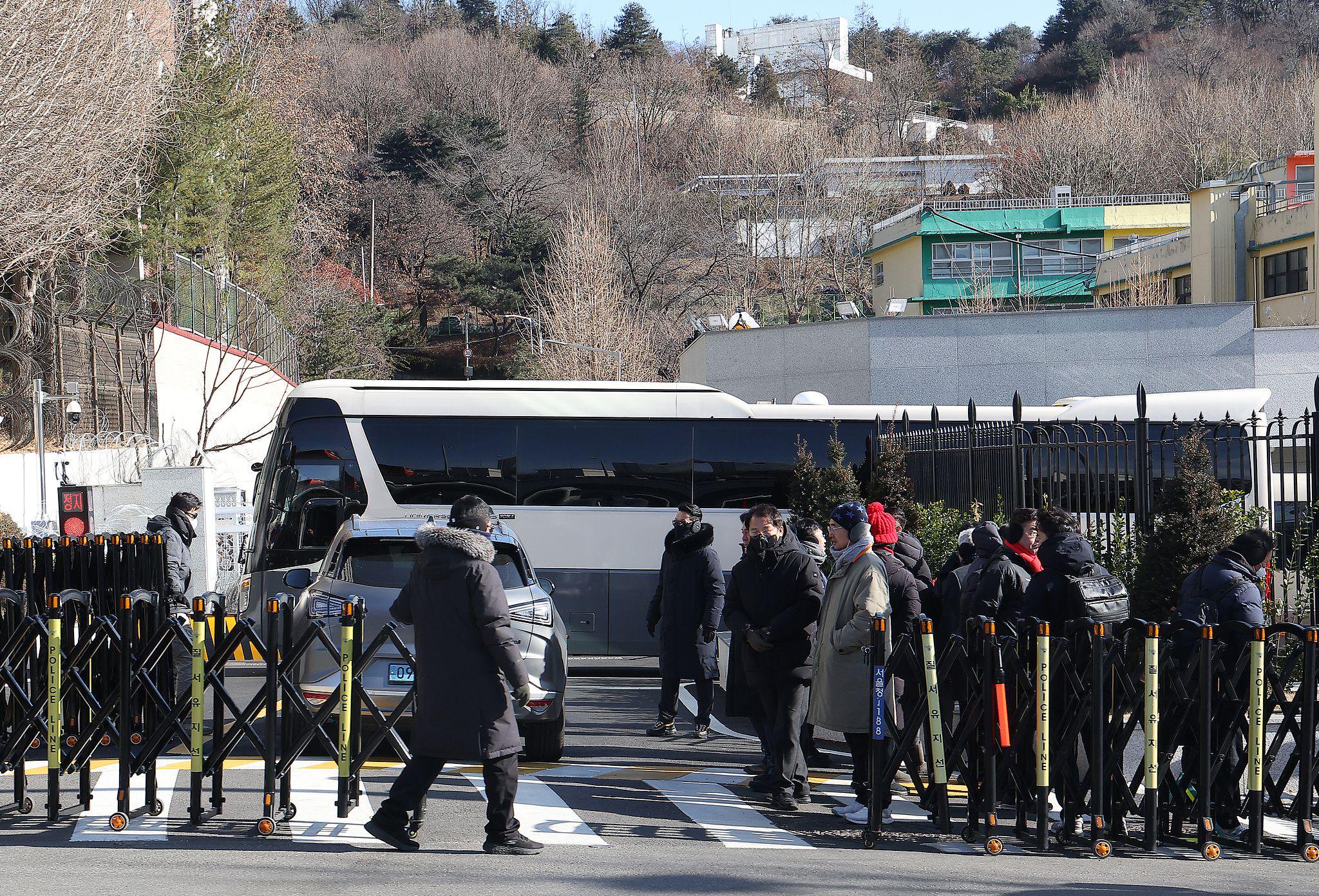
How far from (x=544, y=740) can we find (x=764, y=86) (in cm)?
10214

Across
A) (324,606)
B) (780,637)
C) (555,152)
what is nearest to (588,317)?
(555,152)

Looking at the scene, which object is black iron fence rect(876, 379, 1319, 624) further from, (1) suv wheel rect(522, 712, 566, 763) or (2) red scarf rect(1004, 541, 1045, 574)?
(1) suv wheel rect(522, 712, 566, 763)

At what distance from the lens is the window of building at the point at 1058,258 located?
201ft

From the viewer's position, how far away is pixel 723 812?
7906 mm

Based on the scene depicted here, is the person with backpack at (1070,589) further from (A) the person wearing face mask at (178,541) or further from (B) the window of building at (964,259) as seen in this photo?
(B) the window of building at (964,259)

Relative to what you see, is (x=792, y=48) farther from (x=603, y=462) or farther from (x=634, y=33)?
(x=603, y=462)

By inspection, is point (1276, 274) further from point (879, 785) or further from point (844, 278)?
point (879, 785)

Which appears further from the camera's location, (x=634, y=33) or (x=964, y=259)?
(x=634, y=33)

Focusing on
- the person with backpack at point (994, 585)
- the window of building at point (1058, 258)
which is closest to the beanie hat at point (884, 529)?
the person with backpack at point (994, 585)

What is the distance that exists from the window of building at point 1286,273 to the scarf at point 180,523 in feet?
127

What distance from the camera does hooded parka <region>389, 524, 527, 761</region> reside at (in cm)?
640

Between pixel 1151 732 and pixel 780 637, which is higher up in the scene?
pixel 780 637

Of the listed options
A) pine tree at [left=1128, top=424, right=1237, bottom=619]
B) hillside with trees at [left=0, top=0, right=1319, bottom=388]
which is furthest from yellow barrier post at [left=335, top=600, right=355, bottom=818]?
hillside with trees at [left=0, top=0, right=1319, bottom=388]

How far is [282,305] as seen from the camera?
4822 centimetres
